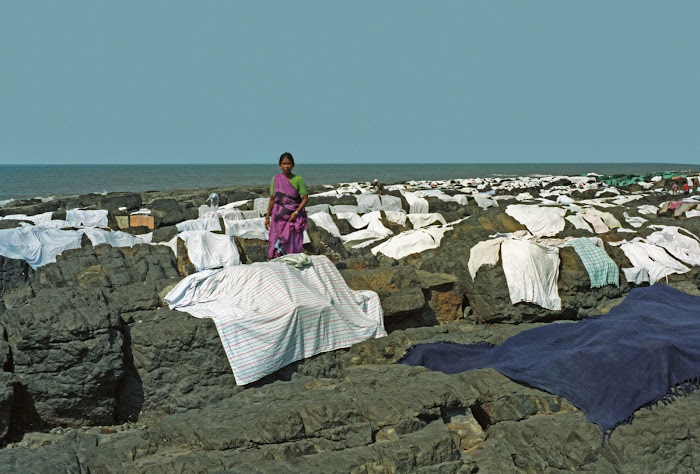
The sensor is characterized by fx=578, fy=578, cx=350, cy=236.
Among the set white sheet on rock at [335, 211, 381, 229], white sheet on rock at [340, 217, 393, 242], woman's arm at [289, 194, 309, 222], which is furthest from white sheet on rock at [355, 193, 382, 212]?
woman's arm at [289, 194, 309, 222]

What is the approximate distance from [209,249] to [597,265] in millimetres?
6537

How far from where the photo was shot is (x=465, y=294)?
7.39 meters

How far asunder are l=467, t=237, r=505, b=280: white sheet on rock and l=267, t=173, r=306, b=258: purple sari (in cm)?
235

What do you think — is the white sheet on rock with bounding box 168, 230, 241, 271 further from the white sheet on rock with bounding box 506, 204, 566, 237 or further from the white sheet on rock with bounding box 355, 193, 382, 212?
the white sheet on rock with bounding box 355, 193, 382, 212

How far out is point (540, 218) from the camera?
481 inches

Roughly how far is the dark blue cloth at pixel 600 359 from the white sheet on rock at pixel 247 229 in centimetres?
805

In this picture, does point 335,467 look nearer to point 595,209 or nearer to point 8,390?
point 8,390

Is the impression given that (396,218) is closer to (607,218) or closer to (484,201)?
(607,218)

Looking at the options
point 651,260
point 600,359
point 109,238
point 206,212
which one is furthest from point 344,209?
point 600,359

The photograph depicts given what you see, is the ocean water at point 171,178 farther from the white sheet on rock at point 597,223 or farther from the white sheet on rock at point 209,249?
the white sheet on rock at point 597,223

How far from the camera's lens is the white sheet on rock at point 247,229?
12.7m

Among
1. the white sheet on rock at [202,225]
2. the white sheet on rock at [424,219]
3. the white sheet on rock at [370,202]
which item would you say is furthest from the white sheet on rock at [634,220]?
the white sheet on rock at [202,225]

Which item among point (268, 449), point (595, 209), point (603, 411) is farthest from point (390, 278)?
point (595, 209)

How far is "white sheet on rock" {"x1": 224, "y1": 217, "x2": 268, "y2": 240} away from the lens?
12.7 meters
